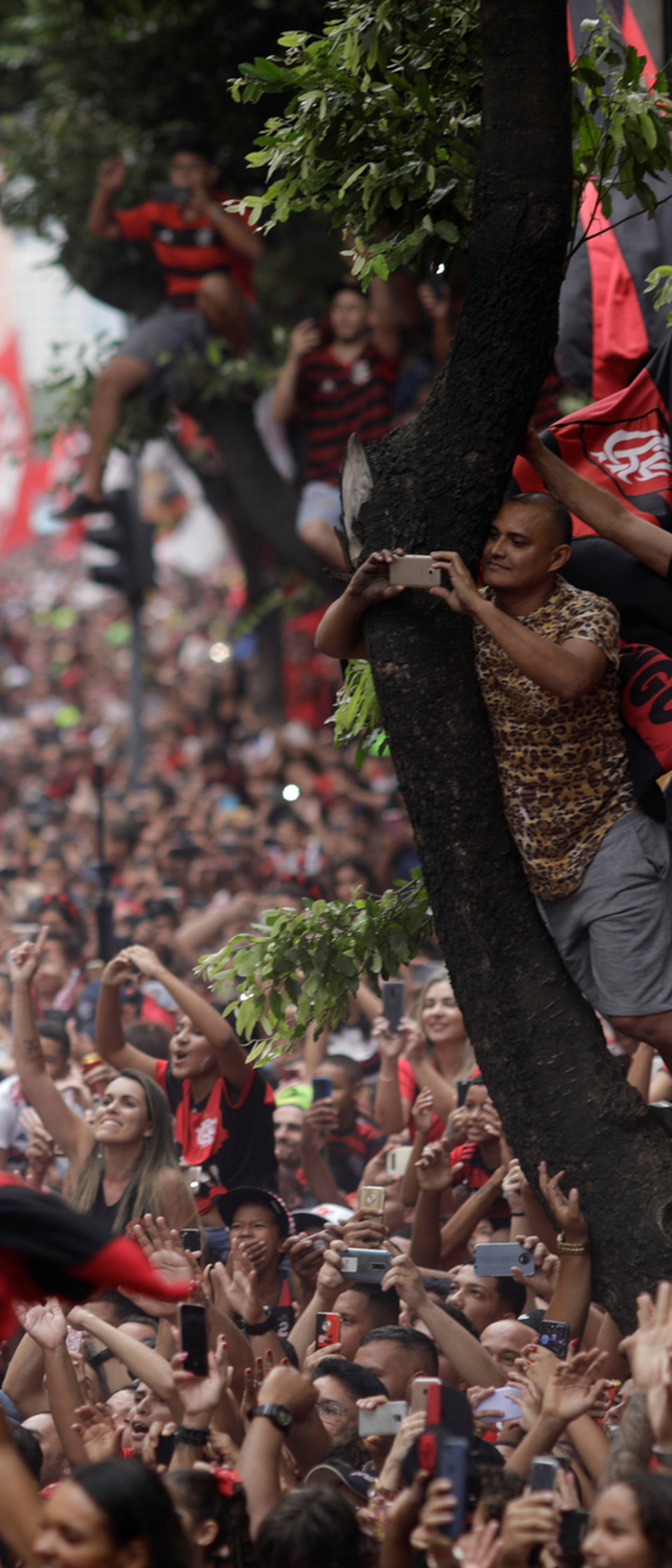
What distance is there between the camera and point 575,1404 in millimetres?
3225

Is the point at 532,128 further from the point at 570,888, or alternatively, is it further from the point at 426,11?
the point at 570,888

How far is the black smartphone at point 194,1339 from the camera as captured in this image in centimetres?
335

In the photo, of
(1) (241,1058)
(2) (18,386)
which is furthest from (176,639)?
(1) (241,1058)

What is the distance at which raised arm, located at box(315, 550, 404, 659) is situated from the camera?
3.54 m

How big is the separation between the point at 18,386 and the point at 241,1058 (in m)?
22.0

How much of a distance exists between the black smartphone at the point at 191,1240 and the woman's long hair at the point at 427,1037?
63.3 inches

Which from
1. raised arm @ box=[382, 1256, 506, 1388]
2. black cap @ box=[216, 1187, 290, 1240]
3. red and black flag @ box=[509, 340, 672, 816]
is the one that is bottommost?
black cap @ box=[216, 1187, 290, 1240]

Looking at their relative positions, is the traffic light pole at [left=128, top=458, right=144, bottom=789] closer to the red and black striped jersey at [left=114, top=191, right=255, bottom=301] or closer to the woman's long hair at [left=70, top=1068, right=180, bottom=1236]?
the red and black striped jersey at [left=114, top=191, right=255, bottom=301]

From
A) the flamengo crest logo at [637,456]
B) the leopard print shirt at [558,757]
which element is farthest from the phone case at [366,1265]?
the flamengo crest logo at [637,456]

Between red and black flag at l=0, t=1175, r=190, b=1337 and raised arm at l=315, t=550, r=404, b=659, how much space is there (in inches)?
54.5

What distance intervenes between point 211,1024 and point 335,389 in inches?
186

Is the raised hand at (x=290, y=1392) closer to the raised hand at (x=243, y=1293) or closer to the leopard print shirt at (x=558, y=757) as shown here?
the raised hand at (x=243, y=1293)

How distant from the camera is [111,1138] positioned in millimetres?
5109

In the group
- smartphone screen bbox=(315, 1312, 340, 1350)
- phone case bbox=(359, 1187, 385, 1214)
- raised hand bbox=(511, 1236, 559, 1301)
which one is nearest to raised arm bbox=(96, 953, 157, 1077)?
phone case bbox=(359, 1187, 385, 1214)
